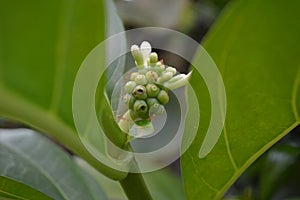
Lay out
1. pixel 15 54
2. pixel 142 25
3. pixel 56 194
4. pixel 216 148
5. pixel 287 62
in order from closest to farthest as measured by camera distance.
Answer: pixel 15 54, pixel 287 62, pixel 216 148, pixel 56 194, pixel 142 25

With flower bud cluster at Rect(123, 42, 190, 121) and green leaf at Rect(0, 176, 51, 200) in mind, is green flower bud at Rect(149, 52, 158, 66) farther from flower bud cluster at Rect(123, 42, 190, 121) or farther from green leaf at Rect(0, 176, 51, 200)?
green leaf at Rect(0, 176, 51, 200)

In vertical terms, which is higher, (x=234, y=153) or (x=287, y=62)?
(x=287, y=62)

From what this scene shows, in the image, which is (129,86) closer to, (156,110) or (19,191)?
(156,110)

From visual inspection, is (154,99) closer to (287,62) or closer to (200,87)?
(200,87)

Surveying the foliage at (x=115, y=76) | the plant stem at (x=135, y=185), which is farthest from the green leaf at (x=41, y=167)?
the plant stem at (x=135, y=185)

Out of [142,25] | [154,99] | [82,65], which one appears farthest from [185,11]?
[82,65]

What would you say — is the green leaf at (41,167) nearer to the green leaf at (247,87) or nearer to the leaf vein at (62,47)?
the green leaf at (247,87)

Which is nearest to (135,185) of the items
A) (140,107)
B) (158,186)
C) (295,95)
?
(140,107)
